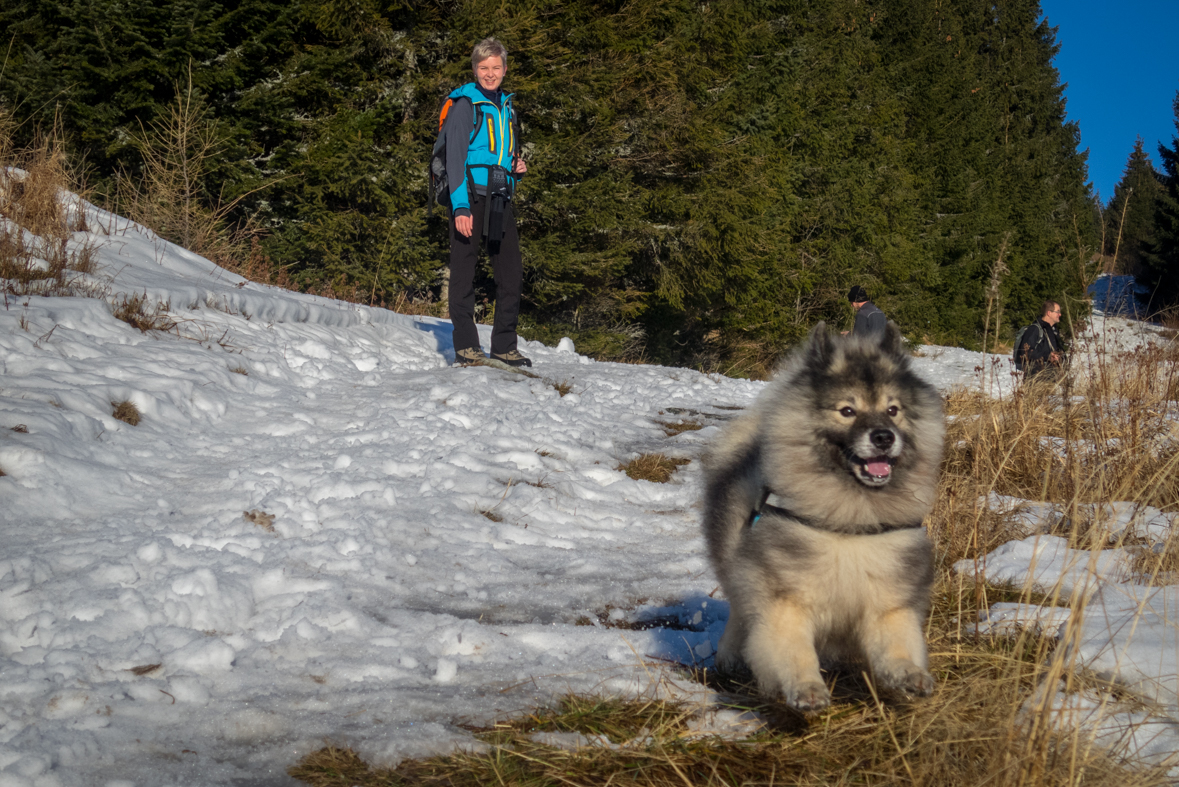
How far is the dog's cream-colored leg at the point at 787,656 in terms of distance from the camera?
2355 millimetres

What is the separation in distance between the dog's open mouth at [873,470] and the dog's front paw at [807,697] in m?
0.71

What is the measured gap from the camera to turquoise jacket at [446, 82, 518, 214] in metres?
7.68

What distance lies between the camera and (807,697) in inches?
91.9

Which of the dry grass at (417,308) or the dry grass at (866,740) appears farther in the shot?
the dry grass at (417,308)

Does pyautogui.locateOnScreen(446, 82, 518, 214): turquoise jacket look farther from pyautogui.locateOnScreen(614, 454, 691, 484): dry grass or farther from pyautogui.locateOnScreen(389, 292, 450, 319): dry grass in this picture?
pyautogui.locateOnScreen(389, 292, 450, 319): dry grass

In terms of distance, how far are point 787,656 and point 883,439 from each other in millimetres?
793

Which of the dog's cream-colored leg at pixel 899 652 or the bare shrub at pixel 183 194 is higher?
the bare shrub at pixel 183 194

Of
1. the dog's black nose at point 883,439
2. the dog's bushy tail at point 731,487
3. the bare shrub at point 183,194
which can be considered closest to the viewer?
the dog's black nose at point 883,439

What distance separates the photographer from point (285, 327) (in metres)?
7.74

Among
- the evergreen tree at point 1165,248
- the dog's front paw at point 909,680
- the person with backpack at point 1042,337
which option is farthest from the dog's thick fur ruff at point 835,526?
the evergreen tree at point 1165,248

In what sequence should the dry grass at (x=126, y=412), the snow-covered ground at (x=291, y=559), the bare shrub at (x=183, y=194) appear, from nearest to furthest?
the snow-covered ground at (x=291, y=559), the dry grass at (x=126, y=412), the bare shrub at (x=183, y=194)

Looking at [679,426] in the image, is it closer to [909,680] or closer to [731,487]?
[731,487]

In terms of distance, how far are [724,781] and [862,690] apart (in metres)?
0.84

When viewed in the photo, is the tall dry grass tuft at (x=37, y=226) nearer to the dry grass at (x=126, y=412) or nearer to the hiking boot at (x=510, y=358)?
the dry grass at (x=126, y=412)
